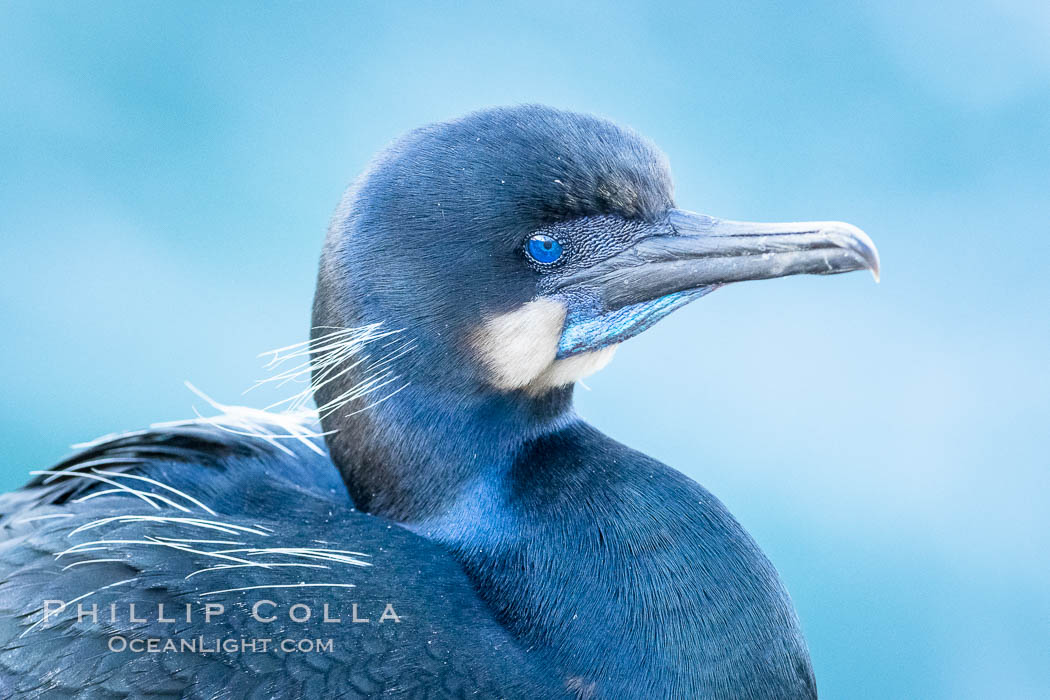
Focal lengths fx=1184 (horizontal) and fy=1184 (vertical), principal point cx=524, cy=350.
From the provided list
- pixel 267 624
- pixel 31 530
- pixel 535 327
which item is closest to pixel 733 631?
pixel 535 327

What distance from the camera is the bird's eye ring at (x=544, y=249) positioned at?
1925 millimetres

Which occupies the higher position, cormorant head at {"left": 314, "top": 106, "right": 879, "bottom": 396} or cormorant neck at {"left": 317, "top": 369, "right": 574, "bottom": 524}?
cormorant head at {"left": 314, "top": 106, "right": 879, "bottom": 396}

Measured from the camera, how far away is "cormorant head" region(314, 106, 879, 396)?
1901 millimetres

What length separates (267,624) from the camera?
180 centimetres

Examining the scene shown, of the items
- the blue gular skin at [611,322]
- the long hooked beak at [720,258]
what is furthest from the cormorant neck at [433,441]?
the long hooked beak at [720,258]

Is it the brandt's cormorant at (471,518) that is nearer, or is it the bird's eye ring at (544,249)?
the brandt's cormorant at (471,518)

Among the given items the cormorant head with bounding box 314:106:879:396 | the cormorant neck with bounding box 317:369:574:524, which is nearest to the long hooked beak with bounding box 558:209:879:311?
the cormorant head with bounding box 314:106:879:396

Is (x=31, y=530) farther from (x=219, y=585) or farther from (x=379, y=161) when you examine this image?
(x=379, y=161)

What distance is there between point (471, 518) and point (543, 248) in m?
0.47

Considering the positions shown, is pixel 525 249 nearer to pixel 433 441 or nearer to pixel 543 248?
pixel 543 248

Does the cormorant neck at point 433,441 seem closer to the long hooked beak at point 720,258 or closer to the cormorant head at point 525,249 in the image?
the cormorant head at point 525,249

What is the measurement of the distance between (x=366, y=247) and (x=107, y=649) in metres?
0.74

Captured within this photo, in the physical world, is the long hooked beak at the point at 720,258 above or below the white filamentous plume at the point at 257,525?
above

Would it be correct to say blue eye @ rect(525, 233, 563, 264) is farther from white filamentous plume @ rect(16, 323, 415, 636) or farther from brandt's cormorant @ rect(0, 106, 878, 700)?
white filamentous plume @ rect(16, 323, 415, 636)
